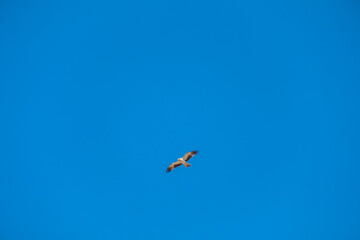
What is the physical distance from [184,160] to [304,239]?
16.1 meters

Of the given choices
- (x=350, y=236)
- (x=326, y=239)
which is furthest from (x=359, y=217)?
(x=326, y=239)

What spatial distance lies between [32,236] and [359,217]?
31003mm

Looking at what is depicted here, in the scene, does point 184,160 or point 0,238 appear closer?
point 184,160

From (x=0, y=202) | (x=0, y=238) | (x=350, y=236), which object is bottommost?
(x=350, y=236)

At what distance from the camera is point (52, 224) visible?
2231 centimetres

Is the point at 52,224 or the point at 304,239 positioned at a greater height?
the point at 52,224

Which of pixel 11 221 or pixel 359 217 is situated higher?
pixel 11 221

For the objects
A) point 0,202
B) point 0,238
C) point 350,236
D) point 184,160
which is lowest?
point 350,236

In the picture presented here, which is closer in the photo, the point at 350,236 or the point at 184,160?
the point at 184,160

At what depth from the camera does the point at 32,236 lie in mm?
22672

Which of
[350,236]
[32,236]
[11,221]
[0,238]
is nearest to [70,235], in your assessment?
[32,236]

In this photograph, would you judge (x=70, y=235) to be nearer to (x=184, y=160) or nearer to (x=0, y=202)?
(x=0, y=202)

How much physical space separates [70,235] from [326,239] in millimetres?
23768

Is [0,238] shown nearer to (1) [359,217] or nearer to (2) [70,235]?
(2) [70,235]
